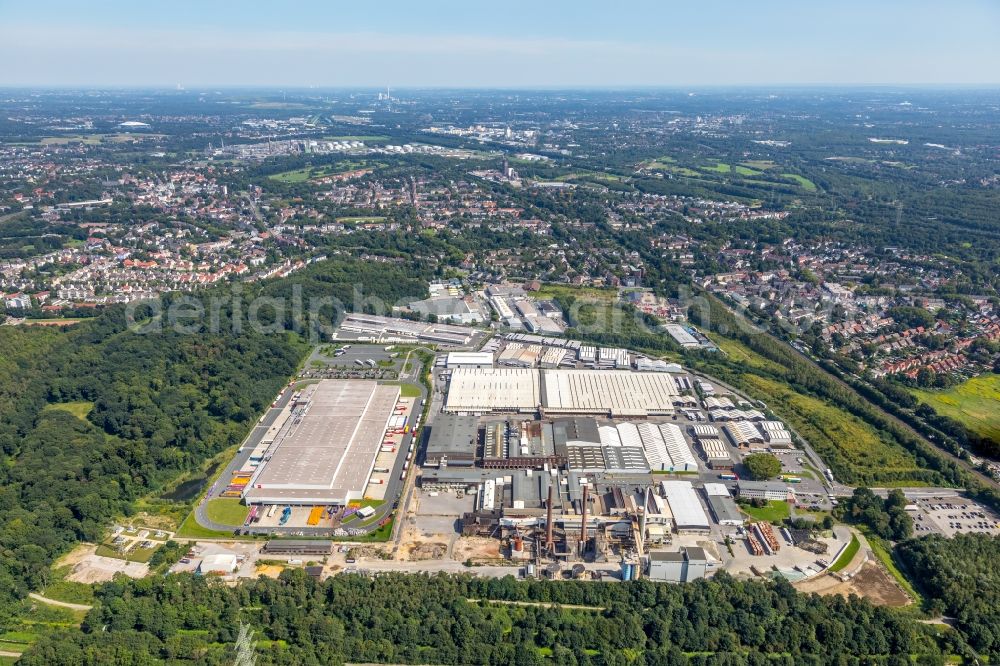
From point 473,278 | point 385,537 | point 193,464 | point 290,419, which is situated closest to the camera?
point 385,537

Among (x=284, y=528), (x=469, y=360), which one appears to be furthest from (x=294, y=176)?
(x=284, y=528)

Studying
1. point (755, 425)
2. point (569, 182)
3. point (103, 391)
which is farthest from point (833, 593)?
point (569, 182)

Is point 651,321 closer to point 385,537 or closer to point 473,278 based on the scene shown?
point 473,278

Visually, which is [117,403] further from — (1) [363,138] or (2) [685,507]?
(1) [363,138]

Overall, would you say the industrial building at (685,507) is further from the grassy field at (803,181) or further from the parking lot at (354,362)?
the grassy field at (803,181)

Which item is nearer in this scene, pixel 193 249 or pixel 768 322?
pixel 768 322

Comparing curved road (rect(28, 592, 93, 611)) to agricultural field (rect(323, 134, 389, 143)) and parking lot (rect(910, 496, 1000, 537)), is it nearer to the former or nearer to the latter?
parking lot (rect(910, 496, 1000, 537))

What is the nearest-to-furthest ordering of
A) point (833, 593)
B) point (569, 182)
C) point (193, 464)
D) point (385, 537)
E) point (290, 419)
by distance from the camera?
point (833, 593) → point (385, 537) → point (193, 464) → point (290, 419) → point (569, 182)
